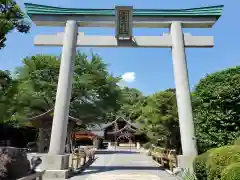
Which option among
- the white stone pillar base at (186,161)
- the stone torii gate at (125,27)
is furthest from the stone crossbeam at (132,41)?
the white stone pillar base at (186,161)

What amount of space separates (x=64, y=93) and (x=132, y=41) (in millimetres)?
3928

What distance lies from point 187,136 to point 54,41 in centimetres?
725

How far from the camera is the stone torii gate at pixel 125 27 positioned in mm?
11719

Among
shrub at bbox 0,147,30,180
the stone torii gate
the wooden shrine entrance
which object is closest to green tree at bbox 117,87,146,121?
the wooden shrine entrance

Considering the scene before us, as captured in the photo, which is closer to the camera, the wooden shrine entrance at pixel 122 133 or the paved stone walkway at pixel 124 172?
the paved stone walkway at pixel 124 172

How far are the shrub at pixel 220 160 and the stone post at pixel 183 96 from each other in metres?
5.00

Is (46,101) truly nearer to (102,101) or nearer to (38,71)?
(38,71)

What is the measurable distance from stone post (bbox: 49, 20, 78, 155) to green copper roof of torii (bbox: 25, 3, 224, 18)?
2.22 feet

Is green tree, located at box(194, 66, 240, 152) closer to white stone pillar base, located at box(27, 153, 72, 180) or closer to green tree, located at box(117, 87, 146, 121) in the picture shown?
white stone pillar base, located at box(27, 153, 72, 180)

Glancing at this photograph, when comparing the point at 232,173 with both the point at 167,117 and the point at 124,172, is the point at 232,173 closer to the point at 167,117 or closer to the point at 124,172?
the point at 124,172

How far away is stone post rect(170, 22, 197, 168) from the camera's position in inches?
422

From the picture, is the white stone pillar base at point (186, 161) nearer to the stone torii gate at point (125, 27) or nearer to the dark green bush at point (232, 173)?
the stone torii gate at point (125, 27)

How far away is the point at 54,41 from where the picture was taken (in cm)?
1222

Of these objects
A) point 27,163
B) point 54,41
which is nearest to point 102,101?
point 54,41
